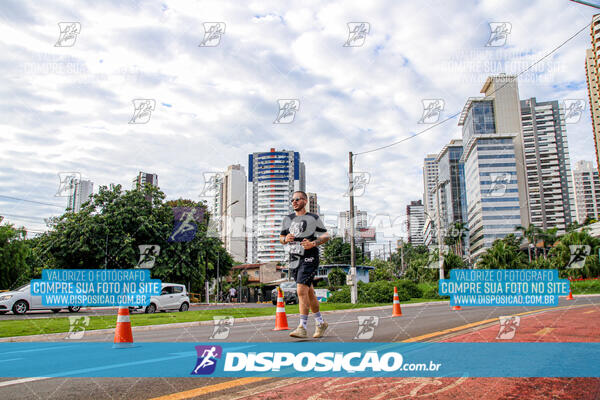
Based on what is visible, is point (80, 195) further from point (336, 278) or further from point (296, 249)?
point (296, 249)

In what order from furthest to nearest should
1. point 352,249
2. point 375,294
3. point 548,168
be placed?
point 548,168 < point 375,294 < point 352,249

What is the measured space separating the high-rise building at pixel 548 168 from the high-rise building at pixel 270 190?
92.4 m

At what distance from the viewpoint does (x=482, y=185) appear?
13612 centimetres

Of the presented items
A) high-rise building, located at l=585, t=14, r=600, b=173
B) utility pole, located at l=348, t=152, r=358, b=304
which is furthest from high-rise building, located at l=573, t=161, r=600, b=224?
utility pole, located at l=348, t=152, r=358, b=304

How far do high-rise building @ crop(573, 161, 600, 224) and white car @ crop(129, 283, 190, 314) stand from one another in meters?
191

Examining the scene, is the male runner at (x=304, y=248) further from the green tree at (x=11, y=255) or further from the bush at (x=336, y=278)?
the bush at (x=336, y=278)

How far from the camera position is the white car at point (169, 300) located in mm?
20689

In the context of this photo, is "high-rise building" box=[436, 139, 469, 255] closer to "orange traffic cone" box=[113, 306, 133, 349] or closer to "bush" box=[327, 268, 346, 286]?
"bush" box=[327, 268, 346, 286]

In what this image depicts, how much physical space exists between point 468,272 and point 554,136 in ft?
597

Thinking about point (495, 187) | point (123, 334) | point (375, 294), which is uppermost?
point (495, 187)

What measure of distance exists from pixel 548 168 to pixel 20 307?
193 metres

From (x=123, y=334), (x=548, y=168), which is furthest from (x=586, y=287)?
(x=548, y=168)

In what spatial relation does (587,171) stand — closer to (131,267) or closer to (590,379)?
(131,267)

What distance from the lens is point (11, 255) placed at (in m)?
30.0
